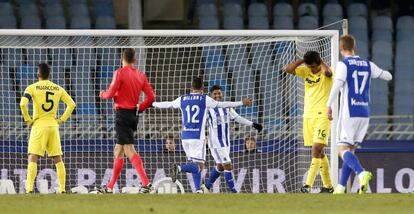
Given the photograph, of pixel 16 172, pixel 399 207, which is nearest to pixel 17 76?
pixel 16 172

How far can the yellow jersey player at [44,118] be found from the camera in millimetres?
15859

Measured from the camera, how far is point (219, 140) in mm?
17812

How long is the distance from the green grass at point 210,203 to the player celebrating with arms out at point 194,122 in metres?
3.54

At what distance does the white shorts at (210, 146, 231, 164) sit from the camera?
17.7 meters

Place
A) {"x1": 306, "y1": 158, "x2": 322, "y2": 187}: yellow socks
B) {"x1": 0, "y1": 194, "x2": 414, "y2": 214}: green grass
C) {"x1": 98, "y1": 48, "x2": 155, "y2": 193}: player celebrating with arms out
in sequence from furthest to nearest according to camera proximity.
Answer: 1. {"x1": 306, "y1": 158, "x2": 322, "y2": 187}: yellow socks
2. {"x1": 98, "y1": 48, "x2": 155, "y2": 193}: player celebrating with arms out
3. {"x1": 0, "y1": 194, "x2": 414, "y2": 214}: green grass

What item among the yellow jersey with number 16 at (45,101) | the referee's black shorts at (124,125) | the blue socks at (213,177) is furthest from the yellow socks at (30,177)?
the blue socks at (213,177)

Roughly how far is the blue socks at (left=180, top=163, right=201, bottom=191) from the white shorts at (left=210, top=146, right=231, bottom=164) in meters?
0.58

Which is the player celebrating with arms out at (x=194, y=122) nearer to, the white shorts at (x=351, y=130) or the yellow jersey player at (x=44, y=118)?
the yellow jersey player at (x=44, y=118)

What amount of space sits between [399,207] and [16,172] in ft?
26.4

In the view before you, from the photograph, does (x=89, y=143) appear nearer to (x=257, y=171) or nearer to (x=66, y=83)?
(x=66, y=83)

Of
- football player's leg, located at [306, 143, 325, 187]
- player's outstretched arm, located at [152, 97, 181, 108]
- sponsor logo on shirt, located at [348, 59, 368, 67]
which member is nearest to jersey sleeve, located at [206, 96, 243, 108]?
player's outstretched arm, located at [152, 97, 181, 108]

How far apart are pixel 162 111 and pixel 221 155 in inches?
106

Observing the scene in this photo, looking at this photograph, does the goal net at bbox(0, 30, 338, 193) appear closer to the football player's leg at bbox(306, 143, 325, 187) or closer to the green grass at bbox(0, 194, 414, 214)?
the football player's leg at bbox(306, 143, 325, 187)

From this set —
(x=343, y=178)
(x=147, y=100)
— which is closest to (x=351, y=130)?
(x=343, y=178)
